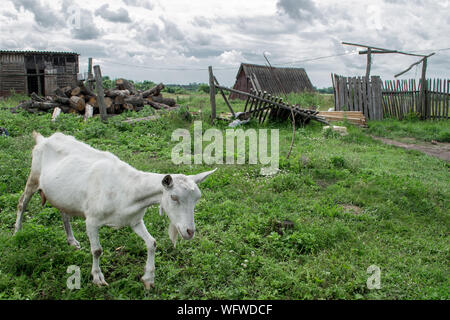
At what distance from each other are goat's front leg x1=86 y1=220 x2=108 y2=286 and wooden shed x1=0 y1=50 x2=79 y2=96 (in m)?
21.2

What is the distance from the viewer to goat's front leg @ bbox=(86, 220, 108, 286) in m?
3.63

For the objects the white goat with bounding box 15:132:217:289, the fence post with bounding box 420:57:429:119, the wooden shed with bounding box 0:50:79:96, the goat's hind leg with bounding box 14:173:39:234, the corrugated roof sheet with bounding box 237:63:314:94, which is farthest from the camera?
the corrugated roof sheet with bounding box 237:63:314:94

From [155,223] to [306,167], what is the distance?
4.02 meters

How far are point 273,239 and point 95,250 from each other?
2.43 metres

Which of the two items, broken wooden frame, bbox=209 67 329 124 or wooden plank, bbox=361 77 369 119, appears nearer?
broken wooden frame, bbox=209 67 329 124

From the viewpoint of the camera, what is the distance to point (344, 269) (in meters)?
4.23

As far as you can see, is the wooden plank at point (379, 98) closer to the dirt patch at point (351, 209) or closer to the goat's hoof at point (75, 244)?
the dirt patch at point (351, 209)

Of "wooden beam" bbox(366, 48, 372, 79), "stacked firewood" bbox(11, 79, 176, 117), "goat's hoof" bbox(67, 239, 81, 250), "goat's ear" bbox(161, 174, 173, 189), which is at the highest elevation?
"wooden beam" bbox(366, 48, 372, 79)

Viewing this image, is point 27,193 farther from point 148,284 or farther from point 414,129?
point 414,129

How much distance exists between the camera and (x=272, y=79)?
24.2 m

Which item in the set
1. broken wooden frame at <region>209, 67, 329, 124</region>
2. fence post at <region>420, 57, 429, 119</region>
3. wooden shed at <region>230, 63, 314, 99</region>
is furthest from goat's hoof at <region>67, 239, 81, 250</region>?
wooden shed at <region>230, 63, 314, 99</region>

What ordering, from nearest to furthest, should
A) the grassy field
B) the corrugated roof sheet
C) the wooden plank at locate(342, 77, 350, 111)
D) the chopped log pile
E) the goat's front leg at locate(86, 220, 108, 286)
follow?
the goat's front leg at locate(86, 220, 108, 286) < the grassy field < the chopped log pile < the wooden plank at locate(342, 77, 350, 111) < the corrugated roof sheet

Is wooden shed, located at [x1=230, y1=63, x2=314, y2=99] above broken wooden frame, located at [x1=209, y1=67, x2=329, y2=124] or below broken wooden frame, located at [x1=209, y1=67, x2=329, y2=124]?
above

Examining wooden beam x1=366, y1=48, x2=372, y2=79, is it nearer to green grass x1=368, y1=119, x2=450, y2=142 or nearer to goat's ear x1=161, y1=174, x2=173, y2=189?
green grass x1=368, y1=119, x2=450, y2=142
